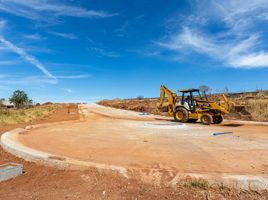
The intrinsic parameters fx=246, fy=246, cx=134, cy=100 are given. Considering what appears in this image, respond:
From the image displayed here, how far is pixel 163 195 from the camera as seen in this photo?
4.38 metres

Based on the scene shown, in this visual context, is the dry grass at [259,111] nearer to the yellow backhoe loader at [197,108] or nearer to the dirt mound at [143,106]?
the yellow backhoe loader at [197,108]

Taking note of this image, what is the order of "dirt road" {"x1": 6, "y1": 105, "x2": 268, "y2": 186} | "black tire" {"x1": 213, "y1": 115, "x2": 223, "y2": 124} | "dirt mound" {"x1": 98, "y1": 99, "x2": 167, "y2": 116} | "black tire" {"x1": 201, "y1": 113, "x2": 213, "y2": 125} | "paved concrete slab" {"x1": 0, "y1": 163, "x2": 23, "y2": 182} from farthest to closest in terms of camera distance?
1. "dirt mound" {"x1": 98, "y1": 99, "x2": 167, "y2": 116}
2. "black tire" {"x1": 213, "y1": 115, "x2": 223, "y2": 124}
3. "black tire" {"x1": 201, "y1": 113, "x2": 213, "y2": 125}
4. "dirt road" {"x1": 6, "y1": 105, "x2": 268, "y2": 186}
5. "paved concrete slab" {"x1": 0, "y1": 163, "x2": 23, "y2": 182}

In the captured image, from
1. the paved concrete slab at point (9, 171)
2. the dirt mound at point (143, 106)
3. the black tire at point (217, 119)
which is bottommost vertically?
the paved concrete slab at point (9, 171)

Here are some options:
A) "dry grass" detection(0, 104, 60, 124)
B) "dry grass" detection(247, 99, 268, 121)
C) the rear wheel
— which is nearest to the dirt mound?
"dry grass" detection(247, 99, 268, 121)

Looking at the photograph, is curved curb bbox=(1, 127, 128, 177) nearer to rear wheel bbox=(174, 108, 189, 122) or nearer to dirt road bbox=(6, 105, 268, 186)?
dirt road bbox=(6, 105, 268, 186)

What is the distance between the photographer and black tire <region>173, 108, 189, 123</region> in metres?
15.7

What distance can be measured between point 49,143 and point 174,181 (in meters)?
5.15

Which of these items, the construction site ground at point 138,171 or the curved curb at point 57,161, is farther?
the curved curb at point 57,161

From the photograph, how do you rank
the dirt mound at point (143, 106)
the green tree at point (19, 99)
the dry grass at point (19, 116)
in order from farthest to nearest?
1. the green tree at point (19, 99)
2. the dirt mound at point (143, 106)
3. the dry grass at point (19, 116)

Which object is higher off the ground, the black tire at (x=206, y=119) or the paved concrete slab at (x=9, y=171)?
the black tire at (x=206, y=119)

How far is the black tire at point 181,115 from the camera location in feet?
51.5

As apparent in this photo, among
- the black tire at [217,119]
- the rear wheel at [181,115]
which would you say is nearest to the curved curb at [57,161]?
the rear wheel at [181,115]

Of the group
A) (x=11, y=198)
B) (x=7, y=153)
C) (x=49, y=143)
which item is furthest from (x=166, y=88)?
(x=11, y=198)

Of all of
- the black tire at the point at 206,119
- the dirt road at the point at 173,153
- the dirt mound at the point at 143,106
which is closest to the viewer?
the dirt road at the point at 173,153
